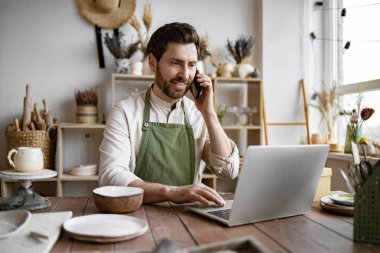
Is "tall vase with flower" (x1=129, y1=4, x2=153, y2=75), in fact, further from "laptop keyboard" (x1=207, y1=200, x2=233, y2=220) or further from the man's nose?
"laptop keyboard" (x1=207, y1=200, x2=233, y2=220)

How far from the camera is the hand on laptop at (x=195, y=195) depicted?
1339mm

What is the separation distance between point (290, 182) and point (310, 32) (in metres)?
2.96

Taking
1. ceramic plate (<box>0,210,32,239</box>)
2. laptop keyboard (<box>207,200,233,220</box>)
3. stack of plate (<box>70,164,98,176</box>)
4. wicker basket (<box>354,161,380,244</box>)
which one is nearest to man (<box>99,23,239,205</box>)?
laptop keyboard (<box>207,200,233,220</box>)

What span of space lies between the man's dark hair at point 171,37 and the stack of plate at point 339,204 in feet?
3.33

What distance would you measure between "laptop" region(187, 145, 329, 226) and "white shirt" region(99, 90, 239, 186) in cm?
51

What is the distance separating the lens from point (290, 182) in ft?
3.88

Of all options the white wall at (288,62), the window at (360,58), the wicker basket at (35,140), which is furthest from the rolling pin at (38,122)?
the window at (360,58)

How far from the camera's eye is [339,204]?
134 cm

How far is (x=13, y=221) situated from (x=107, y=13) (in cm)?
278

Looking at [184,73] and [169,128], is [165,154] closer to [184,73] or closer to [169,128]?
[169,128]

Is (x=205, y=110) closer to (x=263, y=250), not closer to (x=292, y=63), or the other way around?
(x=263, y=250)

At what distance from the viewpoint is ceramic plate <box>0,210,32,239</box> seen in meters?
0.99

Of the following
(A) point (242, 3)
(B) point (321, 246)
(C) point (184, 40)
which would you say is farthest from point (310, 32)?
(B) point (321, 246)

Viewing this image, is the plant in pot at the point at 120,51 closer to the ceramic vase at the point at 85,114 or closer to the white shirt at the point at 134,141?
the ceramic vase at the point at 85,114
